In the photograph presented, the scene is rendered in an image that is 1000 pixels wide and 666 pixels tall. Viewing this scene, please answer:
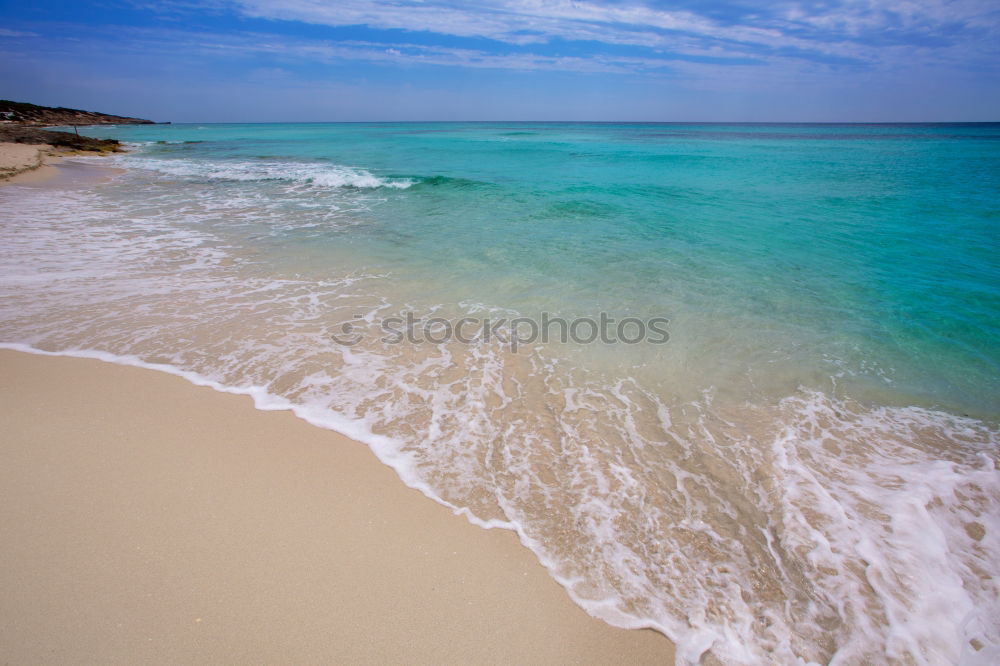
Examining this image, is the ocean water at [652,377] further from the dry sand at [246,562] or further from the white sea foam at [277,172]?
the white sea foam at [277,172]

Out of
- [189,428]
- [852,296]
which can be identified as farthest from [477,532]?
[852,296]

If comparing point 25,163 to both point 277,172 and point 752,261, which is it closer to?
point 277,172

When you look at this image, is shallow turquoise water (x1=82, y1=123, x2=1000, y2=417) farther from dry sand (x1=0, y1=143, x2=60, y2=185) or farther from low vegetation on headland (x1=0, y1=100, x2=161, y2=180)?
low vegetation on headland (x1=0, y1=100, x2=161, y2=180)

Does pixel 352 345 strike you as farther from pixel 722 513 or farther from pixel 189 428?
pixel 722 513

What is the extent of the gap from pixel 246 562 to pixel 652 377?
3.89 metres

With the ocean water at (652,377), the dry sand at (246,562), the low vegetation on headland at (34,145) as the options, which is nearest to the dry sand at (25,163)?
the low vegetation on headland at (34,145)

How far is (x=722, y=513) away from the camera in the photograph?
10.2ft

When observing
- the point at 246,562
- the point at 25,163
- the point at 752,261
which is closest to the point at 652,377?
the point at 246,562

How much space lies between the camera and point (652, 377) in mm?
4773

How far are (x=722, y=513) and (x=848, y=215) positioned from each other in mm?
13951

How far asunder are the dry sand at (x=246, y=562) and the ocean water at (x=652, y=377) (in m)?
0.24

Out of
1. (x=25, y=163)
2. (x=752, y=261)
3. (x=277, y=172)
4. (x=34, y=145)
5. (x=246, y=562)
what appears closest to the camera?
(x=246, y=562)

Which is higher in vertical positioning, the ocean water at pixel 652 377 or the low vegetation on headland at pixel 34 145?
the low vegetation on headland at pixel 34 145

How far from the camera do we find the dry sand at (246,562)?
7.22 feet
